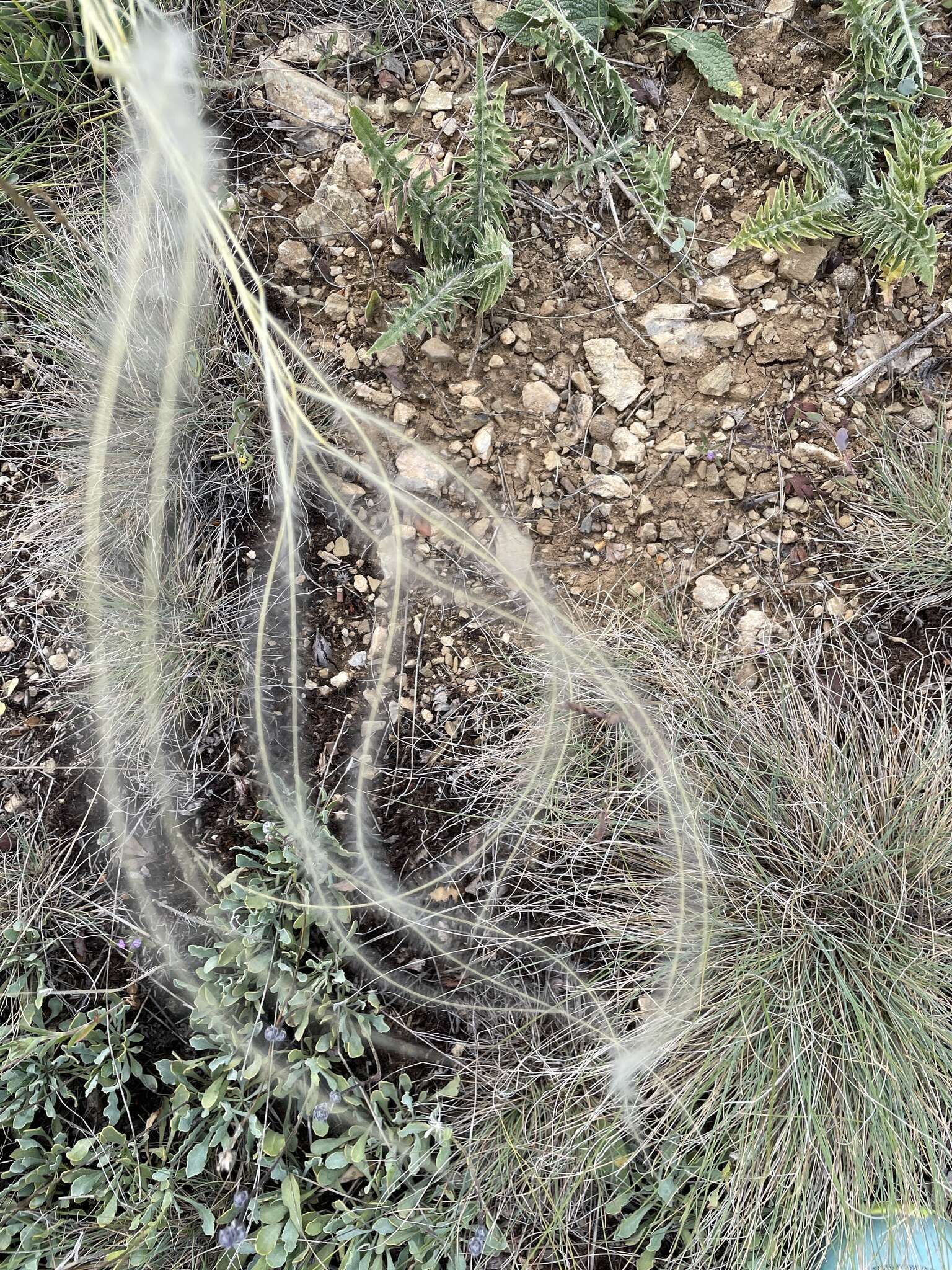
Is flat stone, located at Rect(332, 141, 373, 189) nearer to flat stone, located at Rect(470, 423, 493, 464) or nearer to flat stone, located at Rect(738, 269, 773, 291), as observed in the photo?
flat stone, located at Rect(470, 423, 493, 464)

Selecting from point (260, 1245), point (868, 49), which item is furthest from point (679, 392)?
point (260, 1245)

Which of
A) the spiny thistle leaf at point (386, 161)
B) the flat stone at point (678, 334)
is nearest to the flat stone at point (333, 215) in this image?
the spiny thistle leaf at point (386, 161)

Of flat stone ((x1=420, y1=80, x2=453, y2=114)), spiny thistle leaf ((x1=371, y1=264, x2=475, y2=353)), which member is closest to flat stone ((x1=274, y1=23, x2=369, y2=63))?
flat stone ((x1=420, y1=80, x2=453, y2=114))

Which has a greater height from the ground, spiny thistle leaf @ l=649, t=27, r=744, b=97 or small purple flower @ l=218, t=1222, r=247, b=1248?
spiny thistle leaf @ l=649, t=27, r=744, b=97

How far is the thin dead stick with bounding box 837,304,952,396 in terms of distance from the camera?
1.40 meters

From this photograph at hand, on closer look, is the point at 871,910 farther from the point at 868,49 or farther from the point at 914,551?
the point at 868,49

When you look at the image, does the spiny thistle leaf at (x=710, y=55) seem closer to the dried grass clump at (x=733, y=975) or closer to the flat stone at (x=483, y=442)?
→ the flat stone at (x=483, y=442)

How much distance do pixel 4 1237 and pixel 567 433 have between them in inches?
57.4

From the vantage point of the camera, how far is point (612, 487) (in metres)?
1.43

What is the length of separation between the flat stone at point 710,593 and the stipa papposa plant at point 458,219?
559 mm

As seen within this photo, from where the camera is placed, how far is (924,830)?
1285 millimetres

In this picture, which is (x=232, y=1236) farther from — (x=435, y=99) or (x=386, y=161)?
(x=435, y=99)

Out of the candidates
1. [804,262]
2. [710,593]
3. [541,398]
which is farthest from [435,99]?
[710,593]

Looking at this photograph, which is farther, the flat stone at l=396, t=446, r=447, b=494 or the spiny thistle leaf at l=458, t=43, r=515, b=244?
the flat stone at l=396, t=446, r=447, b=494
